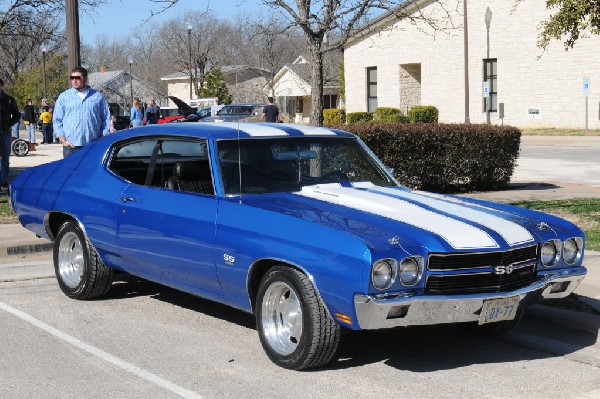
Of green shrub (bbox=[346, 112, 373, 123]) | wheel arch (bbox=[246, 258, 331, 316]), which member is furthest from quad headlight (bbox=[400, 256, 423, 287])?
green shrub (bbox=[346, 112, 373, 123])

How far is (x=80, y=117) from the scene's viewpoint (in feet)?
35.3

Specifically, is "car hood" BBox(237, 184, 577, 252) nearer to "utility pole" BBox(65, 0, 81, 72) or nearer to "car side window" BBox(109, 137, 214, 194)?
"car side window" BBox(109, 137, 214, 194)

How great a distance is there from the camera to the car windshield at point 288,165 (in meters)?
6.75

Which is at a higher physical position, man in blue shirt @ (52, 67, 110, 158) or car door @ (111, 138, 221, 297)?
man in blue shirt @ (52, 67, 110, 158)

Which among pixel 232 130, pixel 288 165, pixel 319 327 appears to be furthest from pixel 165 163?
pixel 319 327

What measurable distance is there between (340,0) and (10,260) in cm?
508

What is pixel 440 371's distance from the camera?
607 cm

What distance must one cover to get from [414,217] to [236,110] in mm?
37842

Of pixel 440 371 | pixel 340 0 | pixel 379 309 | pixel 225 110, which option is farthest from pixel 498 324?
pixel 225 110

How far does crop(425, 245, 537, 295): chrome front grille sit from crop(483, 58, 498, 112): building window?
1640 inches

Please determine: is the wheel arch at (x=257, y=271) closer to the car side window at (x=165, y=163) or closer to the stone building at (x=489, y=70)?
the car side window at (x=165, y=163)

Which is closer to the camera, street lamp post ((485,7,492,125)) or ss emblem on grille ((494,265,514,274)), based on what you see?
ss emblem on grille ((494,265,514,274))

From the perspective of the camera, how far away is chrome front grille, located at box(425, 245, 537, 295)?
18.5ft

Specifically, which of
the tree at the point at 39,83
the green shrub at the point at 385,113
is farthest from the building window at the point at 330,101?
the green shrub at the point at 385,113
